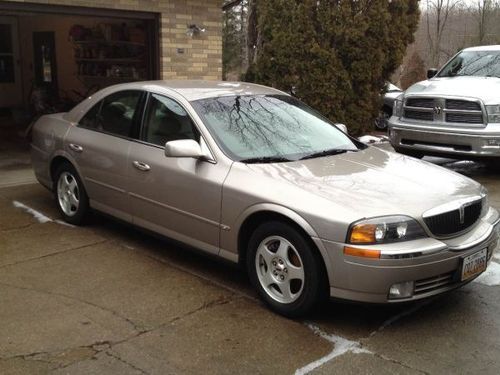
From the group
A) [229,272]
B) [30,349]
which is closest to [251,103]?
[229,272]

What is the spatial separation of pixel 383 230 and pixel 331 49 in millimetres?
7482

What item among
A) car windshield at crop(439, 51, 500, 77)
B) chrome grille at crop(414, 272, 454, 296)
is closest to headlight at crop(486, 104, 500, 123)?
car windshield at crop(439, 51, 500, 77)

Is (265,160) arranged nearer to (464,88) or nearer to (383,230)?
(383,230)

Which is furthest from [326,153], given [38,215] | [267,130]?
[38,215]

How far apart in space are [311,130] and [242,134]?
710 millimetres

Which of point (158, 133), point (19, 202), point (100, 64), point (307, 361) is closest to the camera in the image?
point (307, 361)

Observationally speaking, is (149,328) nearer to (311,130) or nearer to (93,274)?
(93,274)

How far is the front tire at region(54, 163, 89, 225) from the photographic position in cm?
573

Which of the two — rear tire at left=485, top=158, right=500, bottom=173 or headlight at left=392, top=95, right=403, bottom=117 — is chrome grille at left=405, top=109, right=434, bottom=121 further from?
rear tire at left=485, top=158, right=500, bottom=173

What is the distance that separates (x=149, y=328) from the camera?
3777 millimetres

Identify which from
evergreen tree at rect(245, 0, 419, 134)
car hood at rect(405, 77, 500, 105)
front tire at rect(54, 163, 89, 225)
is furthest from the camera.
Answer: evergreen tree at rect(245, 0, 419, 134)

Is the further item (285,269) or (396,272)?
(285,269)

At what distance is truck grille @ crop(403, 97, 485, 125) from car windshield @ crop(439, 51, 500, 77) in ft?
3.78

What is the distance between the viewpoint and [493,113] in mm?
8352
